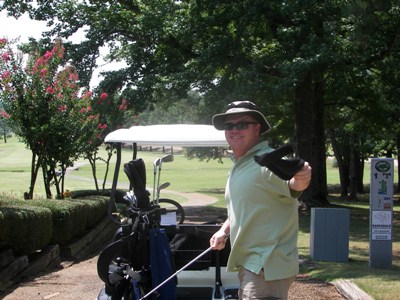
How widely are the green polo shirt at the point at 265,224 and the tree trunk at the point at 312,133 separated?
48.6ft

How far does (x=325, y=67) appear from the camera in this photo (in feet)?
52.0

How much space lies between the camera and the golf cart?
499cm

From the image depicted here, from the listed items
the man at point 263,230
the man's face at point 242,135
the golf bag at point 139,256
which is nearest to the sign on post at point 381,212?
the golf bag at point 139,256

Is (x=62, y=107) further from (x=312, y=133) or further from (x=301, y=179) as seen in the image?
(x=301, y=179)

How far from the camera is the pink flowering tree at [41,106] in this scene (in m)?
12.5

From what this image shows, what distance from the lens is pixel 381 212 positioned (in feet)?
30.8

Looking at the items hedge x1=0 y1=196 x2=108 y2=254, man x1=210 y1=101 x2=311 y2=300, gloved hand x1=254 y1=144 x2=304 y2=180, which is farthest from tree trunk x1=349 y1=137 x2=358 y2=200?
gloved hand x1=254 y1=144 x2=304 y2=180

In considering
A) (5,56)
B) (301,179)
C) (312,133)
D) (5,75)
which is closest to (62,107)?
(5,75)

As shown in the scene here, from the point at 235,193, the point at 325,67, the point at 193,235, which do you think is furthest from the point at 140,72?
the point at 235,193

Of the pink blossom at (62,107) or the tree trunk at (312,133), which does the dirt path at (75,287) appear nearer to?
the pink blossom at (62,107)

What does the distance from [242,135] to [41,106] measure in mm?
9503

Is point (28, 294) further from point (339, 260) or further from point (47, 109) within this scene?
point (47, 109)

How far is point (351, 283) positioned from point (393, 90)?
39.8 feet

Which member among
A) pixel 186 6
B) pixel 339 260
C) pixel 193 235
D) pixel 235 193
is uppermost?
pixel 186 6
